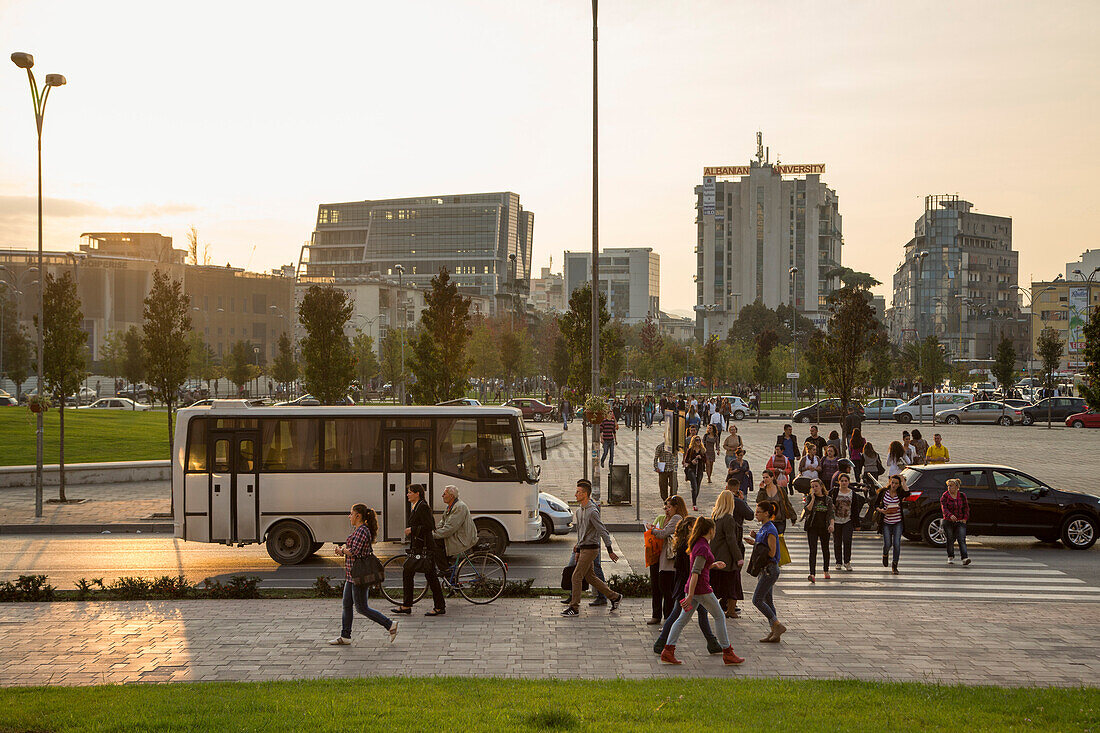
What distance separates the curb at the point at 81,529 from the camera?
69.7ft

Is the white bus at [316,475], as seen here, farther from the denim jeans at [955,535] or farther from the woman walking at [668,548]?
the denim jeans at [955,535]

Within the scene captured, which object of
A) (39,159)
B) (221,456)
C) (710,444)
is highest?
(39,159)

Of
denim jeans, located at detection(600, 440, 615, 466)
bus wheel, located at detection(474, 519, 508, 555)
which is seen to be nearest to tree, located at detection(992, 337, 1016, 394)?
denim jeans, located at detection(600, 440, 615, 466)

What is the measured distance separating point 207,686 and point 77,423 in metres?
37.0

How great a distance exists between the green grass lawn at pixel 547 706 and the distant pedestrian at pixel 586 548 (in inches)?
134

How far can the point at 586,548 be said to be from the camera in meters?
12.9

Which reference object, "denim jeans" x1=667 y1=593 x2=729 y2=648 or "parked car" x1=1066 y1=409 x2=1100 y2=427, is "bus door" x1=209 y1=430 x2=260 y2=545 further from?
"parked car" x1=1066 y1=409 x2=1100 y2=427

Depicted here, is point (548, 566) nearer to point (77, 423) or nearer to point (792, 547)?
point (792, 547)

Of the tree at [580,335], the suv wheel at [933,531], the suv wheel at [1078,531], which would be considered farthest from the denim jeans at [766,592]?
the tree at [580,335]

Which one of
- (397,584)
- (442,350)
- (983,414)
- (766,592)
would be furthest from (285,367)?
(766,592)

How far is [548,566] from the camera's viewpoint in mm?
17078

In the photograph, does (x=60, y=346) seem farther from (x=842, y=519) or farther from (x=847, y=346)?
(x=847, y=346)

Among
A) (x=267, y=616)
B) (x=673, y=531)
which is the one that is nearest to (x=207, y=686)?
(x=267, y=616)

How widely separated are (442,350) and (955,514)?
61.6ft
